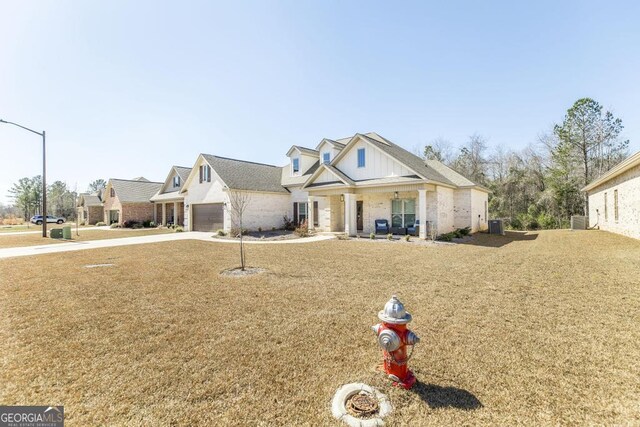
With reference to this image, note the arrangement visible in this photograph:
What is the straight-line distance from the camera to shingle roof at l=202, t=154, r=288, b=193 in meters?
22.5

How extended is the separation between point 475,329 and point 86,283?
→ 890cm

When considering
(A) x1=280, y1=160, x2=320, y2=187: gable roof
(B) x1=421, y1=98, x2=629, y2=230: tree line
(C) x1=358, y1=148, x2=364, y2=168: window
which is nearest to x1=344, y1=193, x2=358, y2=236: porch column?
(C) x1=358, y1=148, x2=364, y2=168: window

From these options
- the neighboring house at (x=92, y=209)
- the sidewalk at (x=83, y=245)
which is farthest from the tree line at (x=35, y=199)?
the sidewalk at (x=83, y=245)

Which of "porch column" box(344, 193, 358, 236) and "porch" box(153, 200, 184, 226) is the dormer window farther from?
"porch" box(153, 200, 184, 226)

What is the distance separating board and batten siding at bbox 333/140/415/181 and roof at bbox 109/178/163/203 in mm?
26145

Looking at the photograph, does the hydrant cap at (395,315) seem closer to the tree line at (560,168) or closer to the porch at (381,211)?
the porch at (381,211)

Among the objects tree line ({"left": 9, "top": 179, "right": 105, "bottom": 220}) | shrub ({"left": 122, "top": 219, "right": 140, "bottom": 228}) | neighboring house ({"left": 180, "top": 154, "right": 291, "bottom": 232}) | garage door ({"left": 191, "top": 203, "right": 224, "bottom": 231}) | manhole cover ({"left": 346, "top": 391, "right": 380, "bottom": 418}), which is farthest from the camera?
tree line ({"left": 9, "top": 179, "right": 105, "bottom": 220})

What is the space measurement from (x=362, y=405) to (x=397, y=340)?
0.69 m

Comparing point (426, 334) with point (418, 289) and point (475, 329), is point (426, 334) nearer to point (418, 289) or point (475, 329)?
point (475, 329)

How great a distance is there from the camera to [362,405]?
2715 mm

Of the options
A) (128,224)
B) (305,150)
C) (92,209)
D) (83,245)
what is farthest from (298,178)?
(92,209)

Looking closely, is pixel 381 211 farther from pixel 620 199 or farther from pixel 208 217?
pixel 208 217

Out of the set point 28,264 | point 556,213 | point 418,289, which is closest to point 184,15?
point 28,264

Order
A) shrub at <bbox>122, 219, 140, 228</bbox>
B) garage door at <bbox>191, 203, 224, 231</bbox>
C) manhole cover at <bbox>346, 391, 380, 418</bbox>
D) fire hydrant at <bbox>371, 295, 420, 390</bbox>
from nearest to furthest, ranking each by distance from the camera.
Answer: manhole cover at <bbox>346, 391, 380, 418</bbox> → fire hydrant at <bbox>371, 295, 420, 390</bbox> → garage door at <bbox>191, 203, 224, 231</bbox> → shrub at <bbox>122, 219, 140, 228</bbox>
